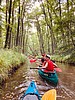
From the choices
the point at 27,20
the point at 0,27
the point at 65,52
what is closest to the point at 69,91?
the point at 0,27

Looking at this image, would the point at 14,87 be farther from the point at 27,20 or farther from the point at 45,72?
the point at 27,20

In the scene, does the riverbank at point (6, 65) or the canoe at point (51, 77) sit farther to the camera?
the canoe at point (51, 77)

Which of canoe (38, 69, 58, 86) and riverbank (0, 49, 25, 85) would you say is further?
canoe (38, 69, 58, 86)

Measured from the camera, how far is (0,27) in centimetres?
1329

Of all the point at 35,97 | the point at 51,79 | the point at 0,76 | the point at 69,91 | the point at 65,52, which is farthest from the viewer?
the point at 65,52

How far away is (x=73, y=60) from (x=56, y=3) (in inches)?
372

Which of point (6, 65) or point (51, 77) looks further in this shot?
point (6, 65)

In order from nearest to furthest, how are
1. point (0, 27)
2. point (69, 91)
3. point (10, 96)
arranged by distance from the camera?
point (10, 96)
point (69, 91)
point (0, 27)

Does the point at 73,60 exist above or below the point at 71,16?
below

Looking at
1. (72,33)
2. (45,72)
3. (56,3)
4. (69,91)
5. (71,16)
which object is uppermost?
(56,3)

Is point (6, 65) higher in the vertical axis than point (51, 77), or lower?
higher

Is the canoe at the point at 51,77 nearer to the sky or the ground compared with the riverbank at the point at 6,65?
nearer to the ground

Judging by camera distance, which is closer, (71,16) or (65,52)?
(71,16)

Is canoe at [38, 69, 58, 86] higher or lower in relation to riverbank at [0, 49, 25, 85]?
lower
